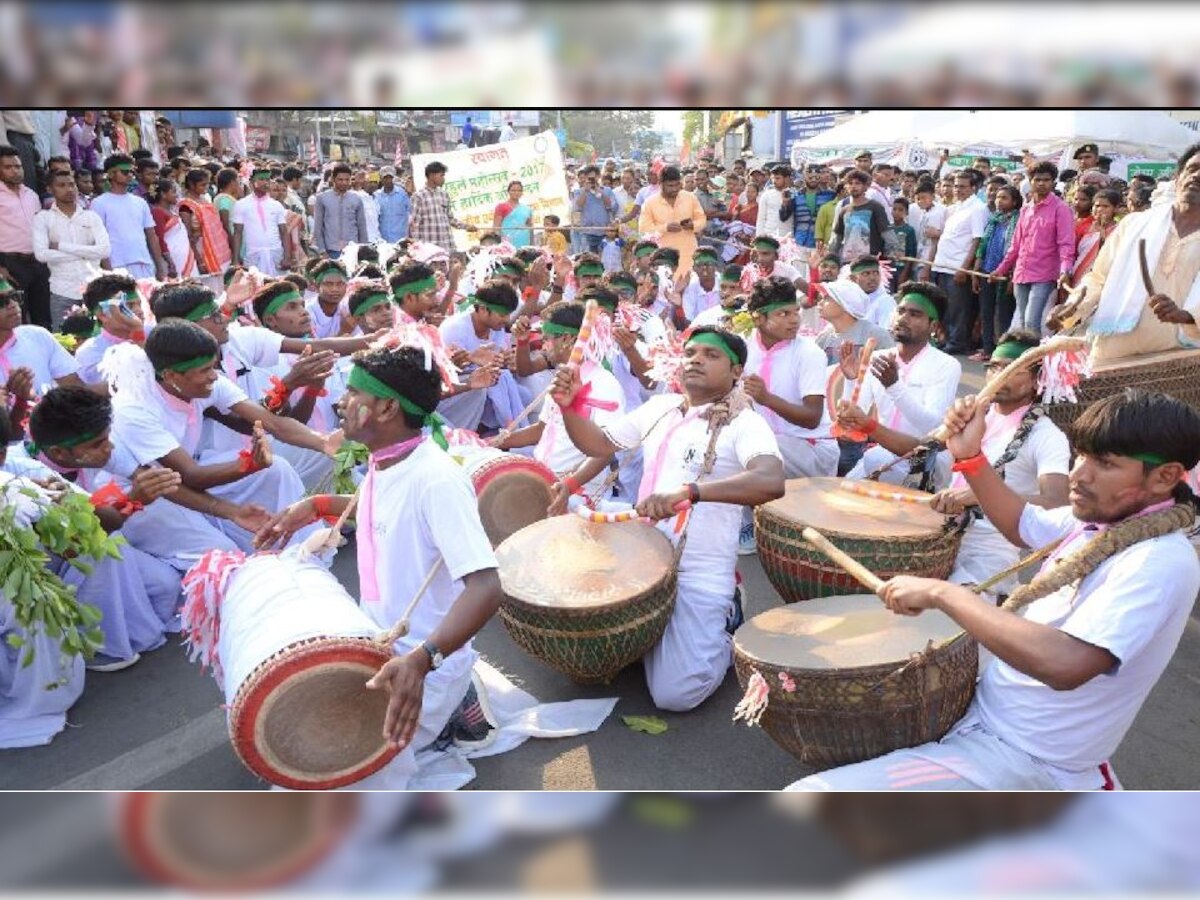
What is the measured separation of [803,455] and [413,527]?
3096 millimetres

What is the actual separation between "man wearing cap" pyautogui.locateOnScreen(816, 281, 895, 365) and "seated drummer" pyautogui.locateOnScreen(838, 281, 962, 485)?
1472mm

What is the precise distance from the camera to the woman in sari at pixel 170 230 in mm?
10578

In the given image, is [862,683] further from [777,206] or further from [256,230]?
[777,206]

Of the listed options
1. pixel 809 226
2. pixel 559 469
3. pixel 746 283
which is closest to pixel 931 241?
pixel 809 226

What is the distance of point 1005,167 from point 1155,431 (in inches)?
780

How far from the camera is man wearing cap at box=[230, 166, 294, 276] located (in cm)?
1272

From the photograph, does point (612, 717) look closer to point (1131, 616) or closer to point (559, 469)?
point (559, 469)

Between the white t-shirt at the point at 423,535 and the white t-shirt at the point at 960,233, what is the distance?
10.3 metres

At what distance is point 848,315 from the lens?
712cm

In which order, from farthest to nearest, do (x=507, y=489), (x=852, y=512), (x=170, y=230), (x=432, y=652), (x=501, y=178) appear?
(x=501, y=178) → (x=170, y=230) → (x=507, y=489) → (x=852, y=512) → (x=432, y=652)

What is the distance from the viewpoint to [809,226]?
45.8 ft

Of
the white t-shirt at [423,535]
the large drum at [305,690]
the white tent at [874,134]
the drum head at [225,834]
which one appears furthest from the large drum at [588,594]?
the white tent at [874,134]

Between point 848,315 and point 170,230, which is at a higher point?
point 170,230

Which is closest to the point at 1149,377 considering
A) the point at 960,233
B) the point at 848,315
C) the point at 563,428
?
the point at 848,315
